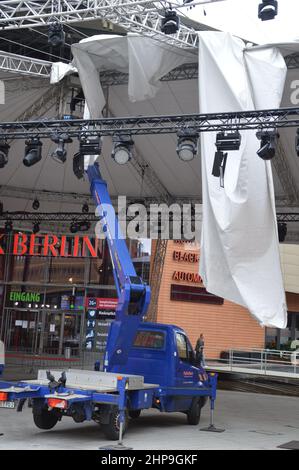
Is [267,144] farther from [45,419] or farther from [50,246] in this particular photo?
[50,246]

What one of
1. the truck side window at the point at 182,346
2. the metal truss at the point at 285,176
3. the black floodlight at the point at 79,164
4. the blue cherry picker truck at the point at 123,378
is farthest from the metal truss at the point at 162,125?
the metal truss at the point at 285,176

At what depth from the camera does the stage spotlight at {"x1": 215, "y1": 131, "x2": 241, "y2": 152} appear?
1035 cm

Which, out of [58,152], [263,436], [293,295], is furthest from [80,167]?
[293,295]

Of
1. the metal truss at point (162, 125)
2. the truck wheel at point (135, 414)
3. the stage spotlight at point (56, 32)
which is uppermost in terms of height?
the stage spotlight at point (56, 32)

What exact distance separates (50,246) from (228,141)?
1659cm

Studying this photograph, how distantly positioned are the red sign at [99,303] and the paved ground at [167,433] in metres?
12.9

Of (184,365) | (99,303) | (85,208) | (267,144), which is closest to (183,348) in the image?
(184,365)

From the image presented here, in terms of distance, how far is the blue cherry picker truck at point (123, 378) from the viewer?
9.22 metres

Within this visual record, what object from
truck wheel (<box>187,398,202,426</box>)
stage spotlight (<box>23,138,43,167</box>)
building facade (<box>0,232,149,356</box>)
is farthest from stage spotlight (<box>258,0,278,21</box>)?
building facade (<box>0,232,149,356</box>)

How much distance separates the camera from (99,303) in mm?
27344

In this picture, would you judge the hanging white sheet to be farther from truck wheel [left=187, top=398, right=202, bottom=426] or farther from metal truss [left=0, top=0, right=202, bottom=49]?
truck wheel [left=187, top=398, right=202, bottom=426]

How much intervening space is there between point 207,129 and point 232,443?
540 centimetres

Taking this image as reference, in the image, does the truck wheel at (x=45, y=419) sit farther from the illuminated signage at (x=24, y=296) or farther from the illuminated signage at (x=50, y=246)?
the illuminated signage at (x=24, y=296)

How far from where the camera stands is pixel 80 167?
41.1 feet
